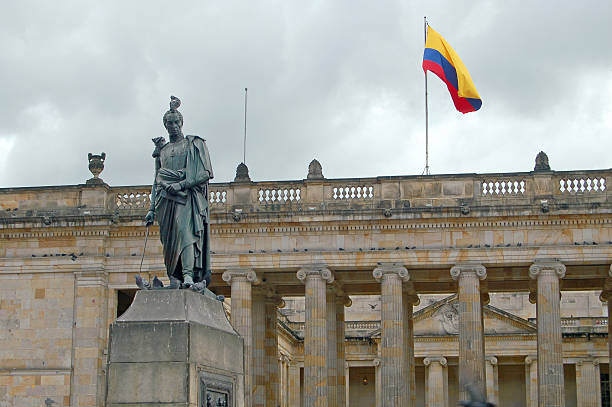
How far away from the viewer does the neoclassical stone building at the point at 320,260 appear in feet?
139

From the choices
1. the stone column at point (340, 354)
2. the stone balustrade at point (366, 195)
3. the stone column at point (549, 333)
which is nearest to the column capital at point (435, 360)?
the stone column at point (340, 354)

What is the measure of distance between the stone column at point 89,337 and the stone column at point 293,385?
61.4 feet

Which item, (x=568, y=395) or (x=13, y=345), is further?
(x=568, y=395)

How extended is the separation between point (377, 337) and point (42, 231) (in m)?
22.7

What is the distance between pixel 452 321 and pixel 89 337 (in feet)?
80.7

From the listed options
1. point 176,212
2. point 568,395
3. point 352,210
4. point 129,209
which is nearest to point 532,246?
point 352,210

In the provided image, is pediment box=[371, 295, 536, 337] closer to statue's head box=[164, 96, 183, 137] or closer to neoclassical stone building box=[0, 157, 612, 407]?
neoclassical stone building box=[0, 157, 612, 407]

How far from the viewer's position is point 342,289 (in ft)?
152

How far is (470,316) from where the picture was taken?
139 feet

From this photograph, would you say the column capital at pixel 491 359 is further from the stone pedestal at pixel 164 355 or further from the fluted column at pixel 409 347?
the stone pedestal at pixel 164 355

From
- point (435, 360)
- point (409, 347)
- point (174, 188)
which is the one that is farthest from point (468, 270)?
point (174, 188)

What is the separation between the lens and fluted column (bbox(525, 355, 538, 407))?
61.3 metres

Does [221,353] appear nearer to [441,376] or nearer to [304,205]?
[304,205]

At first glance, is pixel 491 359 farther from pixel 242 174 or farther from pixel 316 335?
pixel 242 174
